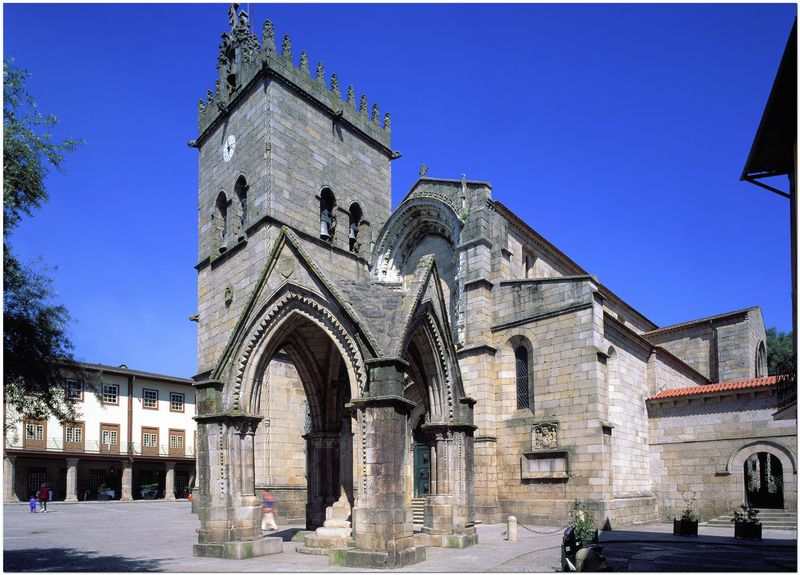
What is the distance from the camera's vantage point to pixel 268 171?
27.2 metres

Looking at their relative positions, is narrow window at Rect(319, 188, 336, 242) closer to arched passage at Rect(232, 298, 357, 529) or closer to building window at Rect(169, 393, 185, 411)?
arched passage at Rect(232, 298, 357, 529)

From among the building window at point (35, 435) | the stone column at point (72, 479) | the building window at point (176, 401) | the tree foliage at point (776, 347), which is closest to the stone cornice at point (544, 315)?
the tree foliage at point (776, 347)

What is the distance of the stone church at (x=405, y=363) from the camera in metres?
14.2

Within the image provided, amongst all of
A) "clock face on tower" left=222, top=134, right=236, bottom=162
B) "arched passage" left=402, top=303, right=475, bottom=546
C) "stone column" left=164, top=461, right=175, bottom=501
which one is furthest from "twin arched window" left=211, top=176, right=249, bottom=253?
"stone column" left=164, top=461, right=175, bottom=501

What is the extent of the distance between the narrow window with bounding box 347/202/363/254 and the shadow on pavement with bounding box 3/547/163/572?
17.9 m

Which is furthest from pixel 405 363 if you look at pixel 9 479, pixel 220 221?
pixel 9 479

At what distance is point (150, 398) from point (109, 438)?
189 inches

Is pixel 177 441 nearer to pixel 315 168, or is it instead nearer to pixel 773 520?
pixel 315 168

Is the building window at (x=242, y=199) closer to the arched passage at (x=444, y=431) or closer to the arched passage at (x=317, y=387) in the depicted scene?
the arched passage at (x=317, y=387)

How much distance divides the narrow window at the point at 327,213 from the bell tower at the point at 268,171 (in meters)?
0.04

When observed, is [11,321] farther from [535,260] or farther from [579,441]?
[535,260]

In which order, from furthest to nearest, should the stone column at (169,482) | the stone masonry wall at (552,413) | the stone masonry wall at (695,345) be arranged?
the stone column at (169,482) < the stone masonry wall at (695,345) < the stone masonry wall at (552,413)

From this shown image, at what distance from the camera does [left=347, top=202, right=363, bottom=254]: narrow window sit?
3116cm

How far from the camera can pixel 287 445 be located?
2608cm
